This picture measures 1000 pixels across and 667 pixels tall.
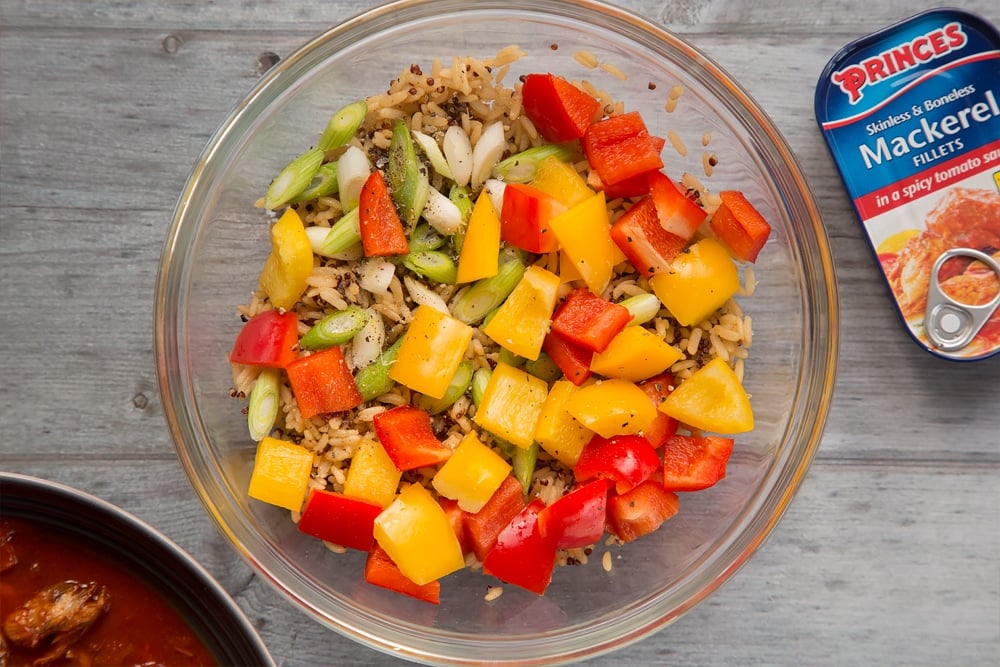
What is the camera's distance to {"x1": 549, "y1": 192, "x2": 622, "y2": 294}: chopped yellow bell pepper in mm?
1476

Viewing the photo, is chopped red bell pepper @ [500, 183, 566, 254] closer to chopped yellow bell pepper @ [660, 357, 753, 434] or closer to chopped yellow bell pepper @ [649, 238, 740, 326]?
chopped yellow bell pepper @ [649, 238, 740, 326]

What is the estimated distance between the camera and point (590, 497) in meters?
1.45

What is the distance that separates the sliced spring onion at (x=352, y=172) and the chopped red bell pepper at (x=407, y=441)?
42cm

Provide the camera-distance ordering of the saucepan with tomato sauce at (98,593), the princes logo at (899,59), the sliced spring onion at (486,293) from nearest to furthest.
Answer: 1. the saucepan with tomato sauce at (98,593)
2. the sliced spring onion at (486,293)
3. the princes logo at (899,59)

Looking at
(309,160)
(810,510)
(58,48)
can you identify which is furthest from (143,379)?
(810,510)

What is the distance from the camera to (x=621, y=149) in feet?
5.01

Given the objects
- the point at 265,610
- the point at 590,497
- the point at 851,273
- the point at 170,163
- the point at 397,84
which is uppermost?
the point at 397,84

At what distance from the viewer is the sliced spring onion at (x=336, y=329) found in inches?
59.1

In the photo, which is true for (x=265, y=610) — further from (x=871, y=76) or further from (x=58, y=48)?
(x=871, y=76)

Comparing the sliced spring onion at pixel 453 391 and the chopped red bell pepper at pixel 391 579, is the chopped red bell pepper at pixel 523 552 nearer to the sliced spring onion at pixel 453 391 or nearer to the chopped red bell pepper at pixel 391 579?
the chopped red bell pepper at pixel 391 579

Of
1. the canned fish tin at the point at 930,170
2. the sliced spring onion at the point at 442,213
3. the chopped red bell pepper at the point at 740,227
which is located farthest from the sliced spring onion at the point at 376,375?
the canned fish tin at the point at 930,170

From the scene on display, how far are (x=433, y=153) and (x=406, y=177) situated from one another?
0.07 m

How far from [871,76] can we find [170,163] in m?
1.52

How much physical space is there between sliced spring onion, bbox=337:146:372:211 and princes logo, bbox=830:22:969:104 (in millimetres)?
1010
